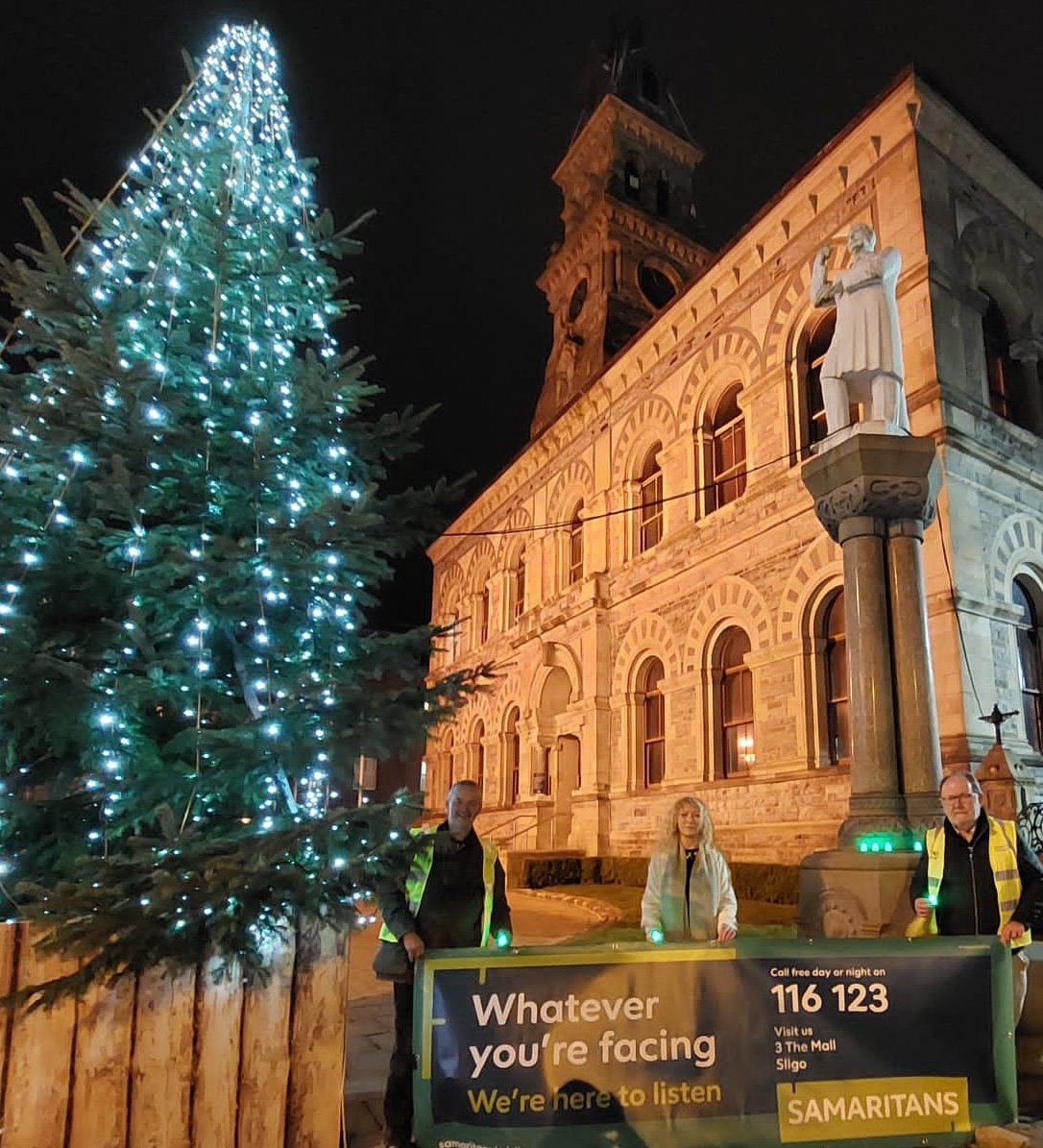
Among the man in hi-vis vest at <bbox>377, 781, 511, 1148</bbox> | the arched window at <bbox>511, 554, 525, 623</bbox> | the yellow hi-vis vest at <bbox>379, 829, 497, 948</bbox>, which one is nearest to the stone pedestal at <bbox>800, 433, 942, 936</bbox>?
the man in hi-vis vest at <bbox>377, 781, 511, 1148</bbox>

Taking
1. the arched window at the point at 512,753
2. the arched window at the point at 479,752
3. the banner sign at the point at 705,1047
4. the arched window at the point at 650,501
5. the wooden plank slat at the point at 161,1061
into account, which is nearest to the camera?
the wooden plank slat at the point at 161,1061

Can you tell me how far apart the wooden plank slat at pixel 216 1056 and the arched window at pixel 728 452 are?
1303 centimetres

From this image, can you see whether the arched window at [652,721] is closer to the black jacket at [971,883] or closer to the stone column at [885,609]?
the stone column at [885,609]

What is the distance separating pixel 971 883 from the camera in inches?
168

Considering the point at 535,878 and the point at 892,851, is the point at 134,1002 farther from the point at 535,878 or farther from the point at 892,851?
the point at 535,878

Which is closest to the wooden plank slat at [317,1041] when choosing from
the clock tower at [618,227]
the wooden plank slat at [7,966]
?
the wooden plank slat at [7,966]

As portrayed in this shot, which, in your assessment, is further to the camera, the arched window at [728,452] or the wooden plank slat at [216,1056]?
the arched window at [728,452]

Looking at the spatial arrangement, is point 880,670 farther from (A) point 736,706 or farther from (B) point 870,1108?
(A) point 736,706

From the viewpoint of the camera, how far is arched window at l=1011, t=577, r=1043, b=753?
11484mm

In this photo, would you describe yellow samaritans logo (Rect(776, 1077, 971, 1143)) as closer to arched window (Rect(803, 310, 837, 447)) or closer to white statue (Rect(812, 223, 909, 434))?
white statue (Rect(812, 223, 909, 434))

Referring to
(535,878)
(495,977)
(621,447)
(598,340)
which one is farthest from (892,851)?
(598,340)

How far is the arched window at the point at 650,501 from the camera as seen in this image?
17578 mm

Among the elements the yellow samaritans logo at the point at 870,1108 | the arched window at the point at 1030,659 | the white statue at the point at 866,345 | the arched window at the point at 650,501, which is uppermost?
the arched window at the point at 650,501

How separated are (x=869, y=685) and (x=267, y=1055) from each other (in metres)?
6.31
